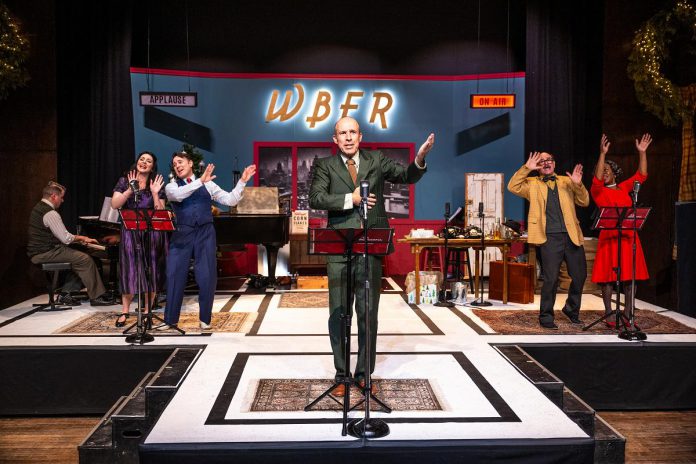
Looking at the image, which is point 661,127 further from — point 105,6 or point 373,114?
point 105,6

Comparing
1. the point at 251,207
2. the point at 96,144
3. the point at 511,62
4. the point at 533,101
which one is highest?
the point at 511,62

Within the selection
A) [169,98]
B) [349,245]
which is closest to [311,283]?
[169,98]

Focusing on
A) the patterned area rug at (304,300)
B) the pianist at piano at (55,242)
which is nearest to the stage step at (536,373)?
the patterned area rug at (304,300)

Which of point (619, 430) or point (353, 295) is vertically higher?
point (353, 295)

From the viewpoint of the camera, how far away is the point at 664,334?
18.5 feet

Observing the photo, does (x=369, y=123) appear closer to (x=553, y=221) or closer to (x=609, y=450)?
(x=553, y=221)

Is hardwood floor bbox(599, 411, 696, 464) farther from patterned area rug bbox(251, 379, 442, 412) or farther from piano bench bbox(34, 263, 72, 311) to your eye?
piano bench bbox(34, 263, 72, 311)

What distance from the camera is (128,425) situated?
363 cm

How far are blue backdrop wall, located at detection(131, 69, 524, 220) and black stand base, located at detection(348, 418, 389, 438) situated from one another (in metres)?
8.39

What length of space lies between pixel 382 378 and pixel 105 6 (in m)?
7.58

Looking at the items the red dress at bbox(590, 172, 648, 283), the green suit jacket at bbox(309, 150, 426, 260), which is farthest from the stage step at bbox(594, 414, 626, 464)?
the red dress at bbox(590, 172, 648, 283)

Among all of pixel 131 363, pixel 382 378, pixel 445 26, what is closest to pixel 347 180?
pixel 382 378

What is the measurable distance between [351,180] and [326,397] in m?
1.36

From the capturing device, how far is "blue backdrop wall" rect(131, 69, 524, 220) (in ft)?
36.5
